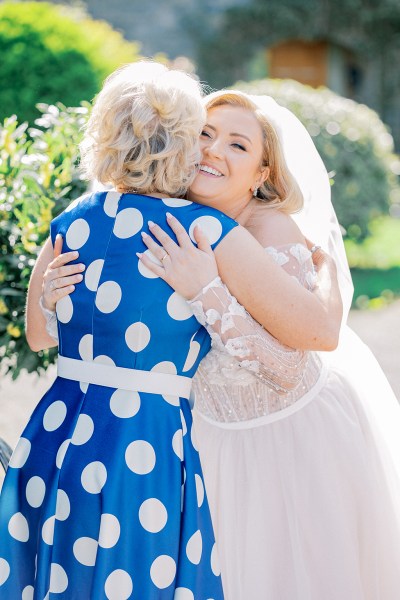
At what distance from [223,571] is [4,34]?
25.0 ft

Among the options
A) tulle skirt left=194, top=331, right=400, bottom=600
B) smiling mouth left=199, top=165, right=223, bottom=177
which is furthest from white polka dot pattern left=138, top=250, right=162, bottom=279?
tulle skirt left=194, top=331, right=400, bottom=600

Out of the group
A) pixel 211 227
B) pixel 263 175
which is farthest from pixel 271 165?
pixel 211 227

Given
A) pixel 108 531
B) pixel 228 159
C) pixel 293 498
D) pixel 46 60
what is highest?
pixel 46 60

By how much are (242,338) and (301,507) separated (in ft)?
2.07

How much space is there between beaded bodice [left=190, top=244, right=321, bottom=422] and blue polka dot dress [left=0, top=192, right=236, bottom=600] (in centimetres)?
7

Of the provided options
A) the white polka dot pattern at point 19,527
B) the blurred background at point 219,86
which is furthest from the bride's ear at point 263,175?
the white polka dot pattern at point 19,527

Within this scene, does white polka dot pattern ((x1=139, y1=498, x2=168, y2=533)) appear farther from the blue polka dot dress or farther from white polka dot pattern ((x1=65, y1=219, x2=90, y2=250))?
white polka dot pattern ((x1=65, y1=219, x2=90, y2=250))

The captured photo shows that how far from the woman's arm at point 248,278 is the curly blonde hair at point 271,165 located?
376 mm

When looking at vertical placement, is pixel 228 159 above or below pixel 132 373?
above

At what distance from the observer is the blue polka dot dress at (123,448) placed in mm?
2014

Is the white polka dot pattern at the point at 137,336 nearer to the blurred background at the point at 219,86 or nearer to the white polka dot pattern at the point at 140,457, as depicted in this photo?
the white polka dot pattern at the point at 140,457

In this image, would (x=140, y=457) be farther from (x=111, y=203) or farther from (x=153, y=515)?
(x=111, y=203)

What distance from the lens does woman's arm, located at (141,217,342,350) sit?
2029mm

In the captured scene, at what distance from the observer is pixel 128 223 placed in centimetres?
207
